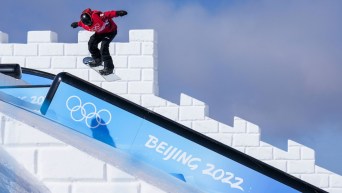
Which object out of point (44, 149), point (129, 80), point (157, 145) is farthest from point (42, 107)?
point (129, 80)

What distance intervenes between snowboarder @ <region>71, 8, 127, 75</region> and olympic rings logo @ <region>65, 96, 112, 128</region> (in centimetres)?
327

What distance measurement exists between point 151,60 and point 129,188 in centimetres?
625

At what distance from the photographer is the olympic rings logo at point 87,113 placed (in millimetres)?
5309

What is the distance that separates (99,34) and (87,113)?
3.67 meters

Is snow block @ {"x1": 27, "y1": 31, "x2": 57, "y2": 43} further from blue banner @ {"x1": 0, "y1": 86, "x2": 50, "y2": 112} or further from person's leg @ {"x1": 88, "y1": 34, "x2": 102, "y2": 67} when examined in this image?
blue banner @ {"x1": 0, "y1": 86, "x2": 50, "y2": 112}

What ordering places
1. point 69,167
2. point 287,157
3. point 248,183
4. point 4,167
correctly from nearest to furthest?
1. point 4,167
2. point 69,167
3. point 248,183
4. point 287,157

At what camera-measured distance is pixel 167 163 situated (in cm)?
505

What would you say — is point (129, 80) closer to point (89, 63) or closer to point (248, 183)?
point (89, 63)

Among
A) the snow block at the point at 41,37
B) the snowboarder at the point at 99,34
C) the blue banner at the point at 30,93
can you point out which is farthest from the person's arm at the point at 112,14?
the blue banner at the point at 30,93

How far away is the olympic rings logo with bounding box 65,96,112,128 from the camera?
5309 millimetres

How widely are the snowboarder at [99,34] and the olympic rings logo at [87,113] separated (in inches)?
129

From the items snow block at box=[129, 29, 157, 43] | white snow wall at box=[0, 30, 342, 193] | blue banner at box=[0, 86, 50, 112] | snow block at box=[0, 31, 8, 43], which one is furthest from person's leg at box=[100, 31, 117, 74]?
blue banner at box=[0, 86, 50, 112]

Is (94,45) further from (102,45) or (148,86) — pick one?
(148,86)

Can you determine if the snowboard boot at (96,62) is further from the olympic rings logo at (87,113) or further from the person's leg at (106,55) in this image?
the olympic rings logo at (87,113)
